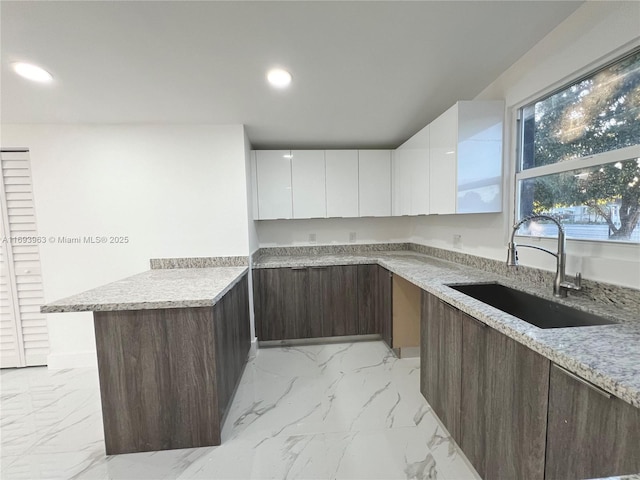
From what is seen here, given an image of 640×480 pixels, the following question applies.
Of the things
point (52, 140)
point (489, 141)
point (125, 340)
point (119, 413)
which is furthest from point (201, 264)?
point (489, 141)

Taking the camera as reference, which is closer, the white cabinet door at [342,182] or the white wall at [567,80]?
the white wall at [567,80]

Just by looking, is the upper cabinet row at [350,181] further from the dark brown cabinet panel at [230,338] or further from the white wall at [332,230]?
the dark brown cabinet panel at [230,338]

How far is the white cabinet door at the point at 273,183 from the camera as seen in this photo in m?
2.98

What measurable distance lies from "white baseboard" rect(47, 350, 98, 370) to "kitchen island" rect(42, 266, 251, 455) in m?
1.38

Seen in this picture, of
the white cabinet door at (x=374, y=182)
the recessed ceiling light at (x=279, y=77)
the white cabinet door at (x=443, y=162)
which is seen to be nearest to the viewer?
the recessed ceiling light at (x=279, y=77)

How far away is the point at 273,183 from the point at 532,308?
250 centimetres

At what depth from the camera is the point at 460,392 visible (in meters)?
1.42

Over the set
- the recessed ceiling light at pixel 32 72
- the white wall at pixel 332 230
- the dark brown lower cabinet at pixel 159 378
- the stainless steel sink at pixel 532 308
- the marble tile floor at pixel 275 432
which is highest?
the recessed ceiling light at pixel 32 72

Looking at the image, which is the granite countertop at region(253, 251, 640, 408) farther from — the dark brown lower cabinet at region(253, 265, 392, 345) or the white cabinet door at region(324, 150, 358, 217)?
the white cabinet door at region(324, 150, 358, 217)

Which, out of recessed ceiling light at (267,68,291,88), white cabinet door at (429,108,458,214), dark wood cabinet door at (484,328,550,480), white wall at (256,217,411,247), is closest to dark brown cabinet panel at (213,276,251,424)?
white wall at (256,217,411,247)

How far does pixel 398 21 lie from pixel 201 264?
2.38m

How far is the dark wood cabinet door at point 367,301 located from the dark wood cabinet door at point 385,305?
2.4 inches

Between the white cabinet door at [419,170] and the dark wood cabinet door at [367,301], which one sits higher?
the white cabinet door at [419,170]

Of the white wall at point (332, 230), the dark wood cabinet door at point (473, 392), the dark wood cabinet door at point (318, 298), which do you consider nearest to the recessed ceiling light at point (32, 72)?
the white wall at point (332, 230)
